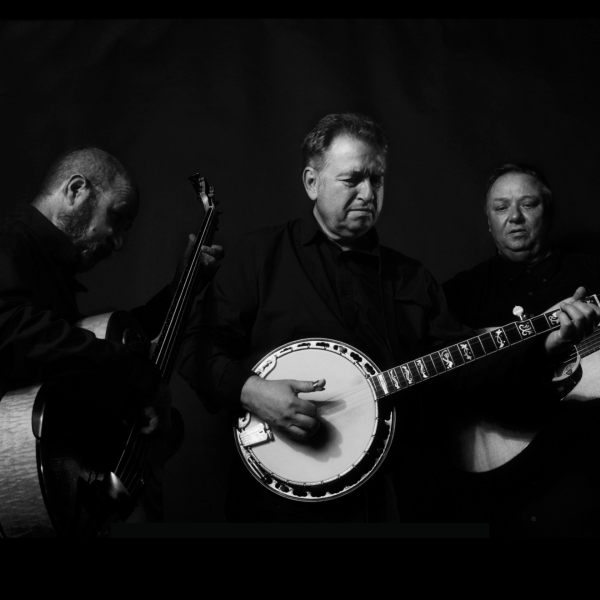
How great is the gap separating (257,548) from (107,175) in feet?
4.17

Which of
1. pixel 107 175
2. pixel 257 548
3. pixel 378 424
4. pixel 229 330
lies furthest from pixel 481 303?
pixel 107 175

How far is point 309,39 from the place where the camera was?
8.45 feet

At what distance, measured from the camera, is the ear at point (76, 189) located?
91.4 inches

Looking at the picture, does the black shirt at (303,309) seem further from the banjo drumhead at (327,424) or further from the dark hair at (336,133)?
the dark hair at (336,133)

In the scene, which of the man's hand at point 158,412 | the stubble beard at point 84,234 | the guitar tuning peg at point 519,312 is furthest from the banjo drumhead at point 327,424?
the stubble beard at point 84,234

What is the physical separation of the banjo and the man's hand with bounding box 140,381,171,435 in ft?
0.69

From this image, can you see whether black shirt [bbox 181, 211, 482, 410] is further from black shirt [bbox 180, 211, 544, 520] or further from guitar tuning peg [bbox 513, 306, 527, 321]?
guitar tuning peg [bbox 513, 306, 527, 321]

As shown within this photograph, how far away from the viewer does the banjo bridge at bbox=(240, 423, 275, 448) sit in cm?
207

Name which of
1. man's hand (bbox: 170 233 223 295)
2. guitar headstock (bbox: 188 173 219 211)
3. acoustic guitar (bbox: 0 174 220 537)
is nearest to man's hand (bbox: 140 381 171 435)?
acoustic guitar (bbox: 0 174 220 537)

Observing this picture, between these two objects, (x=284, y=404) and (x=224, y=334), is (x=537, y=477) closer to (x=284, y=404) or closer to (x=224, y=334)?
(x=284, y=404)

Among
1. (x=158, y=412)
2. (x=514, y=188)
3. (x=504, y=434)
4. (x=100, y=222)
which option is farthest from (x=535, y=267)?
(x=100, y=222)

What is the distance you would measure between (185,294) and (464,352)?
0.84 metres

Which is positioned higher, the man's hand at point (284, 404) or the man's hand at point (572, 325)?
the man's hand at point (572, 325)

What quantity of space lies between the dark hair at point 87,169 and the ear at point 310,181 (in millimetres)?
566
